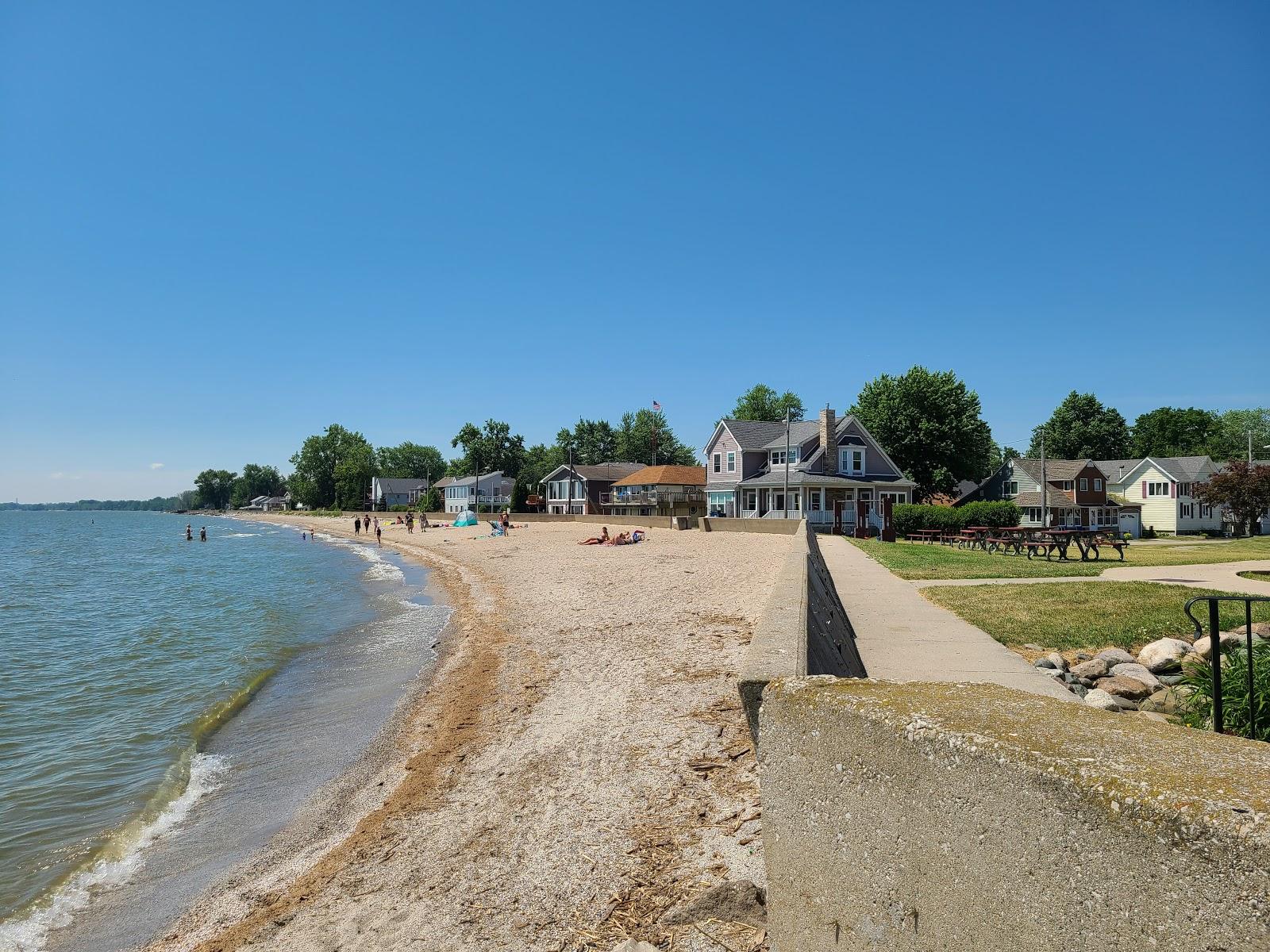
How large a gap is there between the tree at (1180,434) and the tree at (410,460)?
124993mm

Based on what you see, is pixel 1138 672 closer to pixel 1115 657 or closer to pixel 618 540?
pixel 1115 657

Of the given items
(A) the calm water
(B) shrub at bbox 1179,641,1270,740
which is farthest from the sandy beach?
(B) shrub at bbox 1179,641,1270,740

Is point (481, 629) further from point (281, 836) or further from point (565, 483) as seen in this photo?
point (565, 483)

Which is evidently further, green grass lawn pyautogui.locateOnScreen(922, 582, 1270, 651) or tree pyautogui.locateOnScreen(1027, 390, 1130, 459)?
tree pyautogui.locateOnScreen(1027, 390, 1130, 459)

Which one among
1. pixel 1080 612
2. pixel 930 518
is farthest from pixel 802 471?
pixel 1080 612

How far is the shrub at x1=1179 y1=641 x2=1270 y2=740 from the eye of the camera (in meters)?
5.98

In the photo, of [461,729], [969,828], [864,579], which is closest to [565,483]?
[864,579]

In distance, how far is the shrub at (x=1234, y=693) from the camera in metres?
5.98

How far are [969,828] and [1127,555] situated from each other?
31.7 metres

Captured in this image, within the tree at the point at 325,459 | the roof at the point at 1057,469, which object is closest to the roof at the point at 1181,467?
the roof at the point at 1057,469

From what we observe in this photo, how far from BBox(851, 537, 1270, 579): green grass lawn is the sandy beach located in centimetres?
835

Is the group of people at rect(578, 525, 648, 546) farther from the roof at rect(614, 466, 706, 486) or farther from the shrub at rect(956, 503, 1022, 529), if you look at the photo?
the roof at rect(614, 466, 706, 486)

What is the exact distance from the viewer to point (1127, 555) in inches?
1117

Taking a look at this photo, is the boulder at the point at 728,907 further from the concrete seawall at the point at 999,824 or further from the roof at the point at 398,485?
the roof at the point at 398,485
